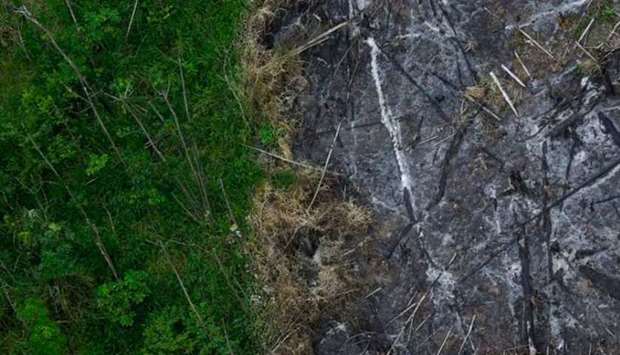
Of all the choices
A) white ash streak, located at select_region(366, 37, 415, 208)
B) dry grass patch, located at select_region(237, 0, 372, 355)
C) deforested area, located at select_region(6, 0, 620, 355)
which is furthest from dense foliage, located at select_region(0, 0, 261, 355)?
white ash streak, located at select_region(366, 37, 415, 208)

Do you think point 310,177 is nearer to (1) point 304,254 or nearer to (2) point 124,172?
(1) point 304,254

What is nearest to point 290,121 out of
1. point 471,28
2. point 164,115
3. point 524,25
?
point 164,115

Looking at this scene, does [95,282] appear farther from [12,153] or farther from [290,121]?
[290,121]

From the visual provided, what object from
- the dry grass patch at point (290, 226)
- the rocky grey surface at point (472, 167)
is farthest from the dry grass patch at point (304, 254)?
the rocky grey surface at point (472, 167)

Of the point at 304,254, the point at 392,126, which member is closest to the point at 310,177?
the point at 304,254

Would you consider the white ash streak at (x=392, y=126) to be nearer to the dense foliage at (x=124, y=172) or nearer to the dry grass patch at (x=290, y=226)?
the dry grass patch at (x=290, y=226)

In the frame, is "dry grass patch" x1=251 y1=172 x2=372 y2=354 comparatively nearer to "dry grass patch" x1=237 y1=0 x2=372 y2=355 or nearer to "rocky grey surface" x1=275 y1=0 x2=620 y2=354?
"dry grass patch" x1=237 y1=0 x2=372 y2=355

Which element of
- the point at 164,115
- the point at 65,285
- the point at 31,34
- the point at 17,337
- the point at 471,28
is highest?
the point at 471,28
